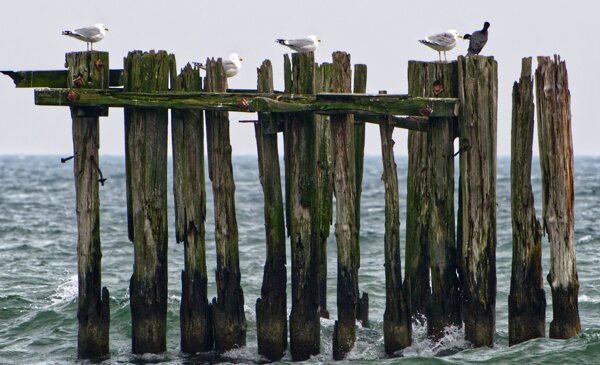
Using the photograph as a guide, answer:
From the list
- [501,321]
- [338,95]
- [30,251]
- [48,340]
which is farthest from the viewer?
[30,251]

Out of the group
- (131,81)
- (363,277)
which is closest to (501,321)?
(363,277)

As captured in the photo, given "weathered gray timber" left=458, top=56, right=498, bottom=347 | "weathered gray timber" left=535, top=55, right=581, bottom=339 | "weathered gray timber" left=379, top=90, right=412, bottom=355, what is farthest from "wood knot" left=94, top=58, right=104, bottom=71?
"weathered gray timber" left=535, top=55, right=581, bottom=339

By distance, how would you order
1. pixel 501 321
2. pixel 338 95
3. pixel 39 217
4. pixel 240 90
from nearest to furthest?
pixel 338 95, pixel 240 90, pixel 501 321, pixel 39 217

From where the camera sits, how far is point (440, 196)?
11023 mm

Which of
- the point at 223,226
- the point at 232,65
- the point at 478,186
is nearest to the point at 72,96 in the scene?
the point at 223,226

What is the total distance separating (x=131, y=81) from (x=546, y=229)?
4.37 meters

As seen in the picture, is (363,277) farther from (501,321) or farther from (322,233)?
(322,233)

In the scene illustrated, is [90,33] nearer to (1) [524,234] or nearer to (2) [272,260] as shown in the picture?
(2) [272,260]

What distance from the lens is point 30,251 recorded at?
81.5ft

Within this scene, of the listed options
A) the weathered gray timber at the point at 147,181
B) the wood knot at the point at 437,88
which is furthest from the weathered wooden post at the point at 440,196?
the weathered gray timber at the point at 147,181

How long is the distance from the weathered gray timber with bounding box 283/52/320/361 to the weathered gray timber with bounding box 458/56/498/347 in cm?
149

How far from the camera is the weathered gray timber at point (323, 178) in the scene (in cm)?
1123

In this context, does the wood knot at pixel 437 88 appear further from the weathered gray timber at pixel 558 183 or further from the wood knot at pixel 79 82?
the wood knot at pixel 79 82

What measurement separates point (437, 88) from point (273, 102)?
5.32ft
